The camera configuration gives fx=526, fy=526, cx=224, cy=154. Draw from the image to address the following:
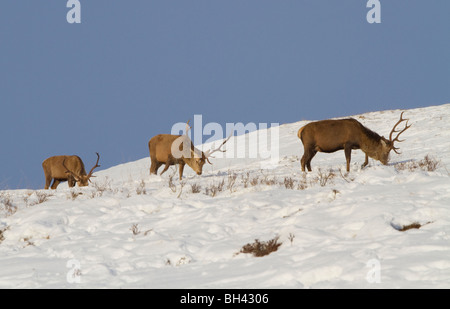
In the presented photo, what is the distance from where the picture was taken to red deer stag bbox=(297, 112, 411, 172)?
48.1 ft

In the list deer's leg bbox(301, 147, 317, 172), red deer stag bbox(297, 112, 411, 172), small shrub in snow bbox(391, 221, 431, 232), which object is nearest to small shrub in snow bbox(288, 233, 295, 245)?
small shrub in snow bbox(391, 221, 431, 232)

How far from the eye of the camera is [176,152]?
57.7ft

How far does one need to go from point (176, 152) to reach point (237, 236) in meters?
11.2

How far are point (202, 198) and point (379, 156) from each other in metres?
7.73

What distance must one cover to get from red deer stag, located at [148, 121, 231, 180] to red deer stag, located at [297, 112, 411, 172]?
11.9 feet

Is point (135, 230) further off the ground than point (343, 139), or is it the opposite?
point (343, 139)

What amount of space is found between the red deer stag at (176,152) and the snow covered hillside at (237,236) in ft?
24.2

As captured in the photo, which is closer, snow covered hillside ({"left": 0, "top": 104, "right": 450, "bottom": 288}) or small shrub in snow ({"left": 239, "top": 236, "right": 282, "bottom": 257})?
snow covered hillside ({"left": 0, "top": 104, "right": 450, "bottom": 288})

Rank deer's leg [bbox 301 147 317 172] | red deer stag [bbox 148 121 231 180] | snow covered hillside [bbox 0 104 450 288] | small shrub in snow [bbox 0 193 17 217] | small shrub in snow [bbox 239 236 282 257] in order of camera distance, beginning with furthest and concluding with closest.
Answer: red deer stag [bbox 148 121 231 180]
deer's leg [bbox 301 147 317 172]
small shrub in snow [bbox 0 193 17 217]
small shrub in snow [bbox 239 236 282 257]
snow covered hillside [bbox 0 104 450 288]

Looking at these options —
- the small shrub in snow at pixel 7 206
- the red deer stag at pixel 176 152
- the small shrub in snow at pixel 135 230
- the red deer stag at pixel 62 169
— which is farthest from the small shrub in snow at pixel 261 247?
the red deer stag at pixel 62 169

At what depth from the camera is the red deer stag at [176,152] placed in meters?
17.4

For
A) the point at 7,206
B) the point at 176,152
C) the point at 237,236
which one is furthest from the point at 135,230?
the point at 176,152

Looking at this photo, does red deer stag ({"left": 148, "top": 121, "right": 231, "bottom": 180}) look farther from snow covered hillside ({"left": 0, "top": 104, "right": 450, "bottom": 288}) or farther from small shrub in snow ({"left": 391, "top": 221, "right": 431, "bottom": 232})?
small shrub in snow ({"left": 391, "top": 221, "right": 431, "bottom": 232})

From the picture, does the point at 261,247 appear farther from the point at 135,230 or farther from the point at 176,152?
the point at 176,152
